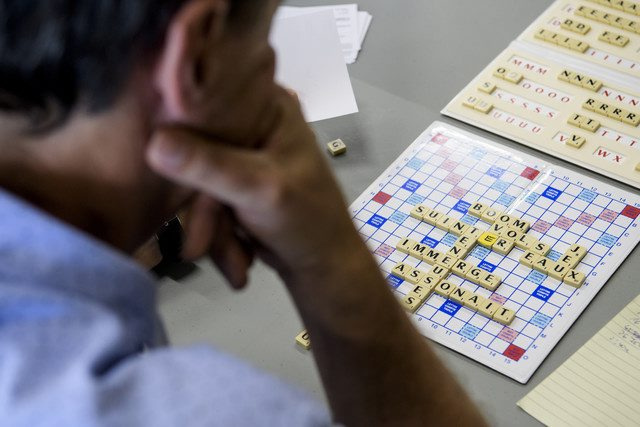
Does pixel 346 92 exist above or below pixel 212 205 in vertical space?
below

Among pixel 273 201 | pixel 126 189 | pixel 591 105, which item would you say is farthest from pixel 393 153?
pixel 126 189

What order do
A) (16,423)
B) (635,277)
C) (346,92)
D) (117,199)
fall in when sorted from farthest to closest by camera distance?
(346,92), (635,277), (117,199), (16,423)

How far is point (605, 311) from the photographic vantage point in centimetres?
112

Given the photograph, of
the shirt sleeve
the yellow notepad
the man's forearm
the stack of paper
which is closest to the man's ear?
the shirt sleeve

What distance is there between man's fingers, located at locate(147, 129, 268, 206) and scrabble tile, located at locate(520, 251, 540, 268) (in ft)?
1.57

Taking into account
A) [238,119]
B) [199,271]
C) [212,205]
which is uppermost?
[238,119]

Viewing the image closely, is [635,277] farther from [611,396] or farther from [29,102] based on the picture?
[29,102]

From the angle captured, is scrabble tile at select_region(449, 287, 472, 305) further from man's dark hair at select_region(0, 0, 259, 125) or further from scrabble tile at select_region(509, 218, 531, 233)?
man's dark hair at select_region(0, 0, 259, 125)

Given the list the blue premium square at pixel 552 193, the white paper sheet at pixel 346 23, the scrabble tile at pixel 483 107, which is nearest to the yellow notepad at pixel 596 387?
the blue premium square at pixel 552 193

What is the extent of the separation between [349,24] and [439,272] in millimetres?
626

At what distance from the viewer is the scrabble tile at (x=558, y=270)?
1.14 m

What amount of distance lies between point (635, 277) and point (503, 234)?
0.55ft

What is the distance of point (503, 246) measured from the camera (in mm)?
1185

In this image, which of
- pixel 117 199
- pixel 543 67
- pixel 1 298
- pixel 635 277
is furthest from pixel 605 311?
pixel 1 298
